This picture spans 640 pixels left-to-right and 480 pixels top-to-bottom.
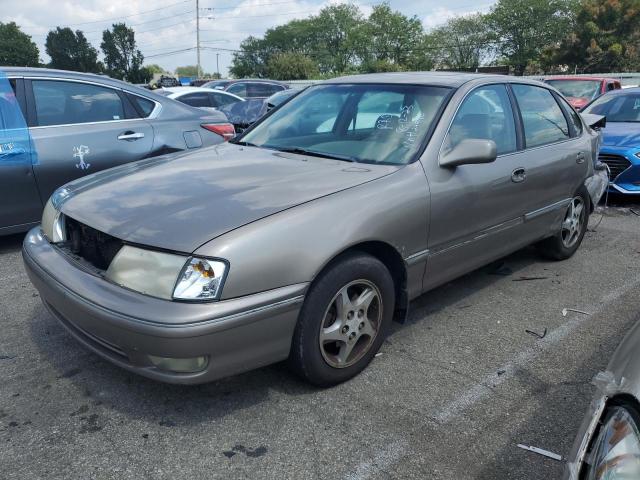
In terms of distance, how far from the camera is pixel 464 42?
76688 millimetres

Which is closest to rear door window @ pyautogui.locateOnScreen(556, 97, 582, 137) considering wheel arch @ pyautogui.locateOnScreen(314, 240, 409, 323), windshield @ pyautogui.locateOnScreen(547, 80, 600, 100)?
wheel arch @ pyautogui.locateOnScreen(314, 240, 409, 323)

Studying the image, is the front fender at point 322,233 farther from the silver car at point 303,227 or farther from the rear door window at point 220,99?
the rear door window at point 220,99

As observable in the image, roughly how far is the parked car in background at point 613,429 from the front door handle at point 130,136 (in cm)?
444

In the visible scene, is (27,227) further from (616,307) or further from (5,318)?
(616,307)

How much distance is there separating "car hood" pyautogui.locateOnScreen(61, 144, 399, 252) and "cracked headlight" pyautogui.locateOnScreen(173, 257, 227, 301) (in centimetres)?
8

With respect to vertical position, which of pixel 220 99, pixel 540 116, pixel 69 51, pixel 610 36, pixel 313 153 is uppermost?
pixel 69 51

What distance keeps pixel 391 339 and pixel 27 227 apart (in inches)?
128

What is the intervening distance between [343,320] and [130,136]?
3293mm

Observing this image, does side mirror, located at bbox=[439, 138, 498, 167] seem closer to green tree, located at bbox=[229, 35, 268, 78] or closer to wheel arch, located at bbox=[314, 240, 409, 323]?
wheel arch, located at bbox=[314, 240, 409, 323]

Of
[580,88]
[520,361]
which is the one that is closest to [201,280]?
[520,361]

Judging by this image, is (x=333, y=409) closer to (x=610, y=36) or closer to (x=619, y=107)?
(x=619, y=107)

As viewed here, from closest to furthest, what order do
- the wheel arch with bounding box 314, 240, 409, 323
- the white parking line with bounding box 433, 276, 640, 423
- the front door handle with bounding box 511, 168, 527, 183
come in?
1. the white parking line with bounding box 433, 276, 640, 423
2. the wheel arch with bounding box 314, 240, 409, 323
3. the front door handle with bounding box 511, 168, 527, 183

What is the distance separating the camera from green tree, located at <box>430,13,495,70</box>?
74375 mm

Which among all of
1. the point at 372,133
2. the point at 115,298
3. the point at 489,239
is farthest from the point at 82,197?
A: the point at 489,239
